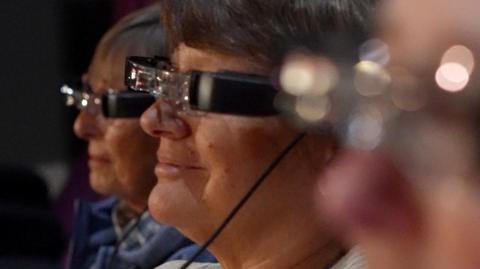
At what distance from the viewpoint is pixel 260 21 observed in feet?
2.99

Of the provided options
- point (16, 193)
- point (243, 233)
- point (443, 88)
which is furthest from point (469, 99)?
point (16, 193)

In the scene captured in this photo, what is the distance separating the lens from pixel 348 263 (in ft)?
2.97

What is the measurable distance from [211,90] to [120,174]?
79 centimetres

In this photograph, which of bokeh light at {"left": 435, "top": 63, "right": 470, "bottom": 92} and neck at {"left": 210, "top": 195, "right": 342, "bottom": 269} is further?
neck at {"left": 210, "top": 195, "right": 342, "bottom": 269}

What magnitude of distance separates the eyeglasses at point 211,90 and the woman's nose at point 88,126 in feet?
2.16

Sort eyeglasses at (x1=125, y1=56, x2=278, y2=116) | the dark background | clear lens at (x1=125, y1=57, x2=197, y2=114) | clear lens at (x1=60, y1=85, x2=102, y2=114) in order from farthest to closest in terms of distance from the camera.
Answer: the dark background < clear lens at (x1=60, y1=85, x2=102, y2=114) < clear lens at (x1=125, y1=57, x2=197, y2=114) < eyeglasses at (x1=125, y1=56, x2=278, y2=116)

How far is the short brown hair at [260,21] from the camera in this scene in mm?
874

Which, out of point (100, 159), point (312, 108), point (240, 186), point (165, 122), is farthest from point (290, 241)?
point (100, 159)

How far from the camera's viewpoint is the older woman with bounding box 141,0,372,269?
0.90 m

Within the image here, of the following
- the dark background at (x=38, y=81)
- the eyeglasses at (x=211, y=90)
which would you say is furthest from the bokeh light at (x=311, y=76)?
the dark background at (x=38, y=81)

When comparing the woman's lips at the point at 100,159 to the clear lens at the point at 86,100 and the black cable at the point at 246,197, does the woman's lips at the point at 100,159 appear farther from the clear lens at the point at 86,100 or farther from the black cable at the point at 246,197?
the black cable at the point at 246,197

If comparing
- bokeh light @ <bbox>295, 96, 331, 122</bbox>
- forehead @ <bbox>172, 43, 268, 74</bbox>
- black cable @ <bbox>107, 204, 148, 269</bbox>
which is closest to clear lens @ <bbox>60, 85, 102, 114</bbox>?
black cable @ <bbox>107, 204, 148, 269</bbox>

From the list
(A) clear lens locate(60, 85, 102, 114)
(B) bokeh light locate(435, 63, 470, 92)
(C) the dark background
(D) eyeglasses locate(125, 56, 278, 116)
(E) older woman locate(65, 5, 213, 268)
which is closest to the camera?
(B) bokeh light locate(435, 63, 470, 92)

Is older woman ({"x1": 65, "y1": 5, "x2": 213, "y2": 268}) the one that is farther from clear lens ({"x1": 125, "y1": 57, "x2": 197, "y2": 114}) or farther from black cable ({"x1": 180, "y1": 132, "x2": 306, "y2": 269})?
black cable ({"x1": 180, "y1": 132, "x2": 306, "y2": 269})
